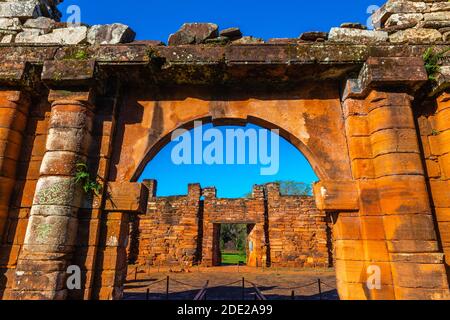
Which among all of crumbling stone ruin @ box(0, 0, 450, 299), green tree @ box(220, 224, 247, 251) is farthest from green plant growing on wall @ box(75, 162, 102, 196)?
green tree @ box(220, 224, 247, 251)

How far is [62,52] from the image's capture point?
432 cm

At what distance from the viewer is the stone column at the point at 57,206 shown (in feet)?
11.3

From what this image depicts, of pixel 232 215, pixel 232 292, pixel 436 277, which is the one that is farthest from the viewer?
pixel 232 215

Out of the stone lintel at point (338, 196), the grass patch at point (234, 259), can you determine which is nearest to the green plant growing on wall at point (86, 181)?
the stone lintel at point (338, 196)

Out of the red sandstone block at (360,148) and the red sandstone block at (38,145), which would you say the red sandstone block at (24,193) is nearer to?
the red sandstone block at (38,145)

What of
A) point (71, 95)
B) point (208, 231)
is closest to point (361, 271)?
point (71, 95)

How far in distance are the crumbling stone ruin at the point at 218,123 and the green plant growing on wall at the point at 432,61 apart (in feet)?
0.09

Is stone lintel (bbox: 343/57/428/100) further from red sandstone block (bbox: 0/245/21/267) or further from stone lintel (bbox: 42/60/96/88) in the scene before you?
red sandstone block (bbox: 0/245/21/267)

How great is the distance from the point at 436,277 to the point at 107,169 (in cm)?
443

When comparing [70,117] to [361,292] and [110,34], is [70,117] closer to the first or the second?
[110,34]

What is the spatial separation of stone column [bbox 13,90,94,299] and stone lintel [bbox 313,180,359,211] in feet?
10.9

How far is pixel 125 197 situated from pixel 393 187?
11.7 feet

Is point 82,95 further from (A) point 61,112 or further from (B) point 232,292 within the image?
(B) point 232,292
